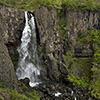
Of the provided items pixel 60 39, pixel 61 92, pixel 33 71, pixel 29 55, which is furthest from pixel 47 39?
pixel 61 92

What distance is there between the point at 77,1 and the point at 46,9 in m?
8.04

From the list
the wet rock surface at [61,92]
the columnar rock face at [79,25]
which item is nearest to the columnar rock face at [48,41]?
the wet rock surface at [61,92]

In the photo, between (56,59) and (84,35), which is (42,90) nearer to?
(56,59)

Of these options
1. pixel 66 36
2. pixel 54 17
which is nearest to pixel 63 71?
pixel 66 36

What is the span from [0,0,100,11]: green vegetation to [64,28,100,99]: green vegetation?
5269mm

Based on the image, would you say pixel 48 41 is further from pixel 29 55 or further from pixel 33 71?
pixel 33 71

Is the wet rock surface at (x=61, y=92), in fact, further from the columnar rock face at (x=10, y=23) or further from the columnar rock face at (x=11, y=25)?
the columnar rock face at (x=10, y=23)

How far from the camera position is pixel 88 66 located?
62.5ft

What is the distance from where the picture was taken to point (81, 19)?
2291 cm

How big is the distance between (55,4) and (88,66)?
11.5 meters

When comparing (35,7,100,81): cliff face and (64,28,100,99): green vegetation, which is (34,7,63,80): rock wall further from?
(64,28,100,99): green vegetation

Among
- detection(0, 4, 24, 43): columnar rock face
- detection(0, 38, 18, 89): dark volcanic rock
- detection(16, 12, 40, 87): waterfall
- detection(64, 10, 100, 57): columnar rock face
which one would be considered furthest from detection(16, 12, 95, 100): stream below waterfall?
detection(64, 10, 100, 57): columnar rock face

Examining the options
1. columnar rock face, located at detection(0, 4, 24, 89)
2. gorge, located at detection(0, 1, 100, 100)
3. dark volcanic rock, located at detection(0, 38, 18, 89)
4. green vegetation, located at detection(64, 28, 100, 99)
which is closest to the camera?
dark volcanic rock, located at detection(0, 38, 18, 89)

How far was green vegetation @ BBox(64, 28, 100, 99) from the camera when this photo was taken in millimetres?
16339
